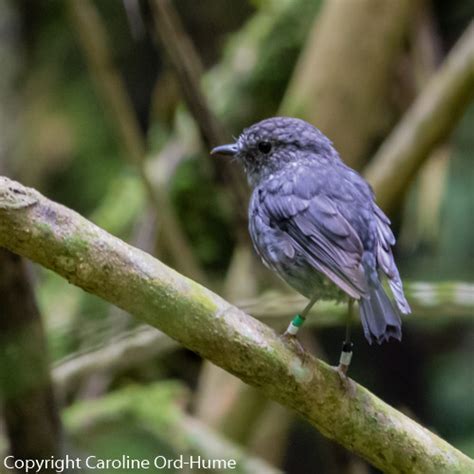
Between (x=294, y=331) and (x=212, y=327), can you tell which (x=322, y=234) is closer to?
(x=294, y=331)

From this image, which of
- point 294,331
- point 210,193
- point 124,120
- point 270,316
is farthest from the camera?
point 210,193

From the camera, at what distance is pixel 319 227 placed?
8.13 ft

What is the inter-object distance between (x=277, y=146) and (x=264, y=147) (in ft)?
0.14

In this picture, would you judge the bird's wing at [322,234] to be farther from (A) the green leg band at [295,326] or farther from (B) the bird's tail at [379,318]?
(A) the green leg band at [295,326]

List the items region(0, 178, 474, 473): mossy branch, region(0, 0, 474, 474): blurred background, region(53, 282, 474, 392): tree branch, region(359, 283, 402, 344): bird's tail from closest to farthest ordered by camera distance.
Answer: region(0, 178, 474, 473): mossy branch < region(359, 283, 402, 344): bird's tail < region(53, 282, 474, 392): tree branch < region(0, 0, 474, 474): blurred background

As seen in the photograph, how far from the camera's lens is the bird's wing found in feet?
7.64

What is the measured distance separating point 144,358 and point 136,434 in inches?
17.1

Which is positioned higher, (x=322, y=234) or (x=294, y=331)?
(x=322, y=234)

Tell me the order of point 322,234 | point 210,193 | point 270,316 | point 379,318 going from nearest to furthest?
point 379,318, point 322,234, point 270,316, point 210,193

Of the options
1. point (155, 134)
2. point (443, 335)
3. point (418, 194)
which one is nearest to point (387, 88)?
point (418, 194)

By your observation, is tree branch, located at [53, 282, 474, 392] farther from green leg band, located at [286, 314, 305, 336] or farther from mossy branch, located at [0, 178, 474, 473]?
mossy branch, located at [0, 178, 474, 473]

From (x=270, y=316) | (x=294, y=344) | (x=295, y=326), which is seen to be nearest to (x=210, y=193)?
(x=270, y=316)

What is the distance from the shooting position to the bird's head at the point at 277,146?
2.88 meters

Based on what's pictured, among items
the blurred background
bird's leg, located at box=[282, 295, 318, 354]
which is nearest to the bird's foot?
bird's leg, located at box=[282, 295, 318, 354]
